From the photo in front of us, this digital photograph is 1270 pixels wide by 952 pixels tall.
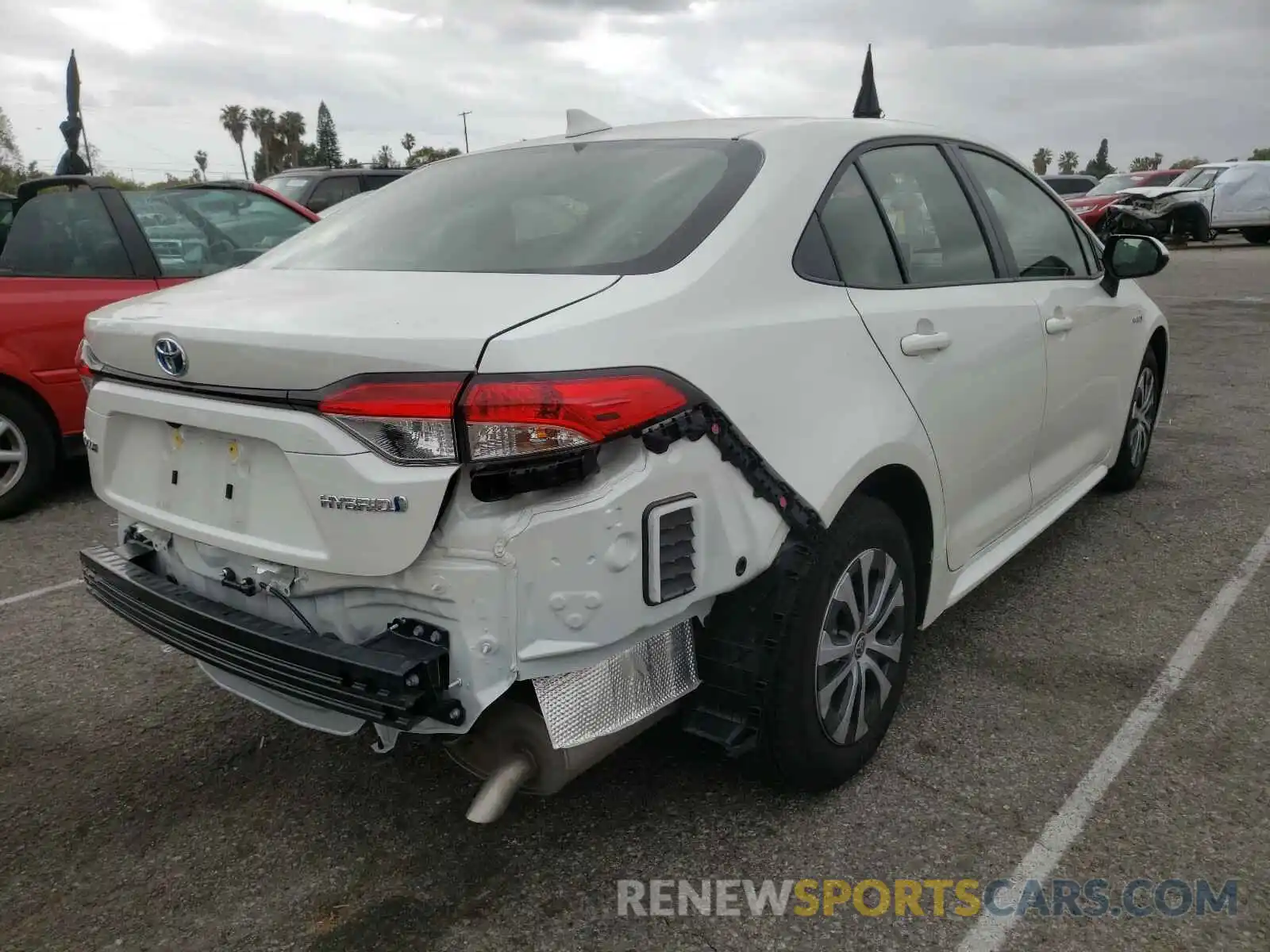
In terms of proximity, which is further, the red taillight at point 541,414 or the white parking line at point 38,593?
the white parking line at point 38,593

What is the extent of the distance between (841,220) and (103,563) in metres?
2.07

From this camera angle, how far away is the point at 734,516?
83.0 inches

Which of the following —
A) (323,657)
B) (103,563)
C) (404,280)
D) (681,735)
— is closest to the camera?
(323,657)

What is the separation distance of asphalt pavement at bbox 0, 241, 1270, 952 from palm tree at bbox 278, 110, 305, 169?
109 metres

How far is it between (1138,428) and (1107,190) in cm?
2117

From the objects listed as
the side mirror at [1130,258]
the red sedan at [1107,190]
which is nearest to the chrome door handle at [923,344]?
the side mirror at [1130,258]

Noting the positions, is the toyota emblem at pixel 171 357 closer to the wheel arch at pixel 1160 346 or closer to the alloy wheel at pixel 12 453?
the alloy wheel at pixel 12 453

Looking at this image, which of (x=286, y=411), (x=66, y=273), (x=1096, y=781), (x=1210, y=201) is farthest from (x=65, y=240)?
(x=1210, y=201)

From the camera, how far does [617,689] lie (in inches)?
82.5

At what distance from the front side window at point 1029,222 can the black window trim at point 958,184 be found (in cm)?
9

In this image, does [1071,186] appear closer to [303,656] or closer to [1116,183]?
[1116,183]

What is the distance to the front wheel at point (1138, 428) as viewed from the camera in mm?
4789

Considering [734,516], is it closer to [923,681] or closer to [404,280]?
[404,280]

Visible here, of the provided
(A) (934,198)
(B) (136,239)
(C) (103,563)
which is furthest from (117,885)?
(B) (136,239)
